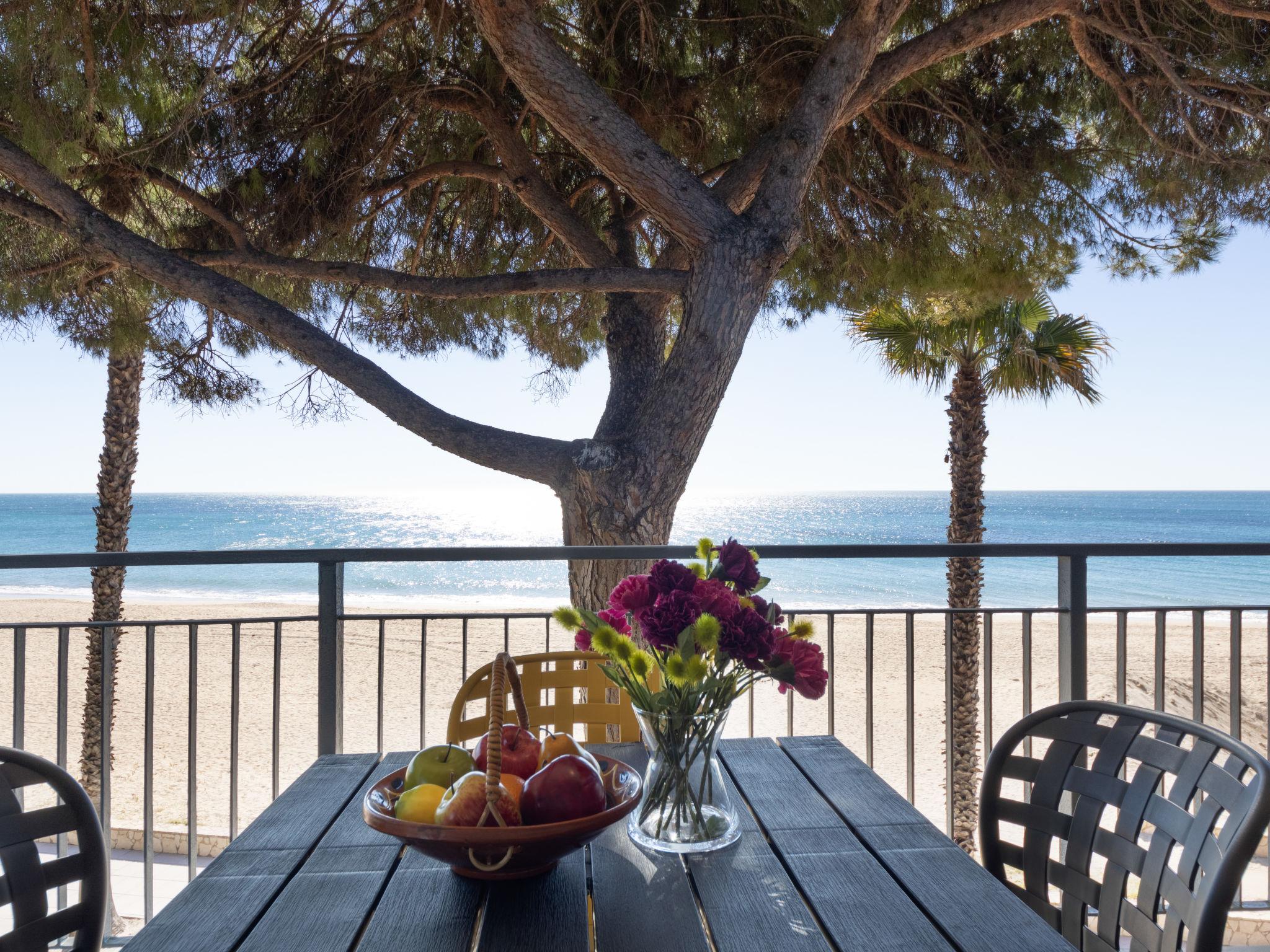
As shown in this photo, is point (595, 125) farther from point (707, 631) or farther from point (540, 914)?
point (540, 914)

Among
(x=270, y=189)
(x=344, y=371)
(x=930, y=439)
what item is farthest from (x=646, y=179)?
(x=930, y=439)

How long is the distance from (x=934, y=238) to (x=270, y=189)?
10.3 feet

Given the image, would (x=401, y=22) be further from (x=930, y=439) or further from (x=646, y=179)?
(x=930, y=439)

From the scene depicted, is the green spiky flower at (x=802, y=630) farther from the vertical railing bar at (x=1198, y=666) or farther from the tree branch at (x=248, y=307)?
the tree branch at (x=248, y=307)

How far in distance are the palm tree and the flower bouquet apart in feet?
21.0

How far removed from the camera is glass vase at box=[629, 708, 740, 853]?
1014 millimetres

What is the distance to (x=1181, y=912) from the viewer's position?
3.33 feet

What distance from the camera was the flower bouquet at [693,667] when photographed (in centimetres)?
99

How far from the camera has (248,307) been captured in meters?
3.16

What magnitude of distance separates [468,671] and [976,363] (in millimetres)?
5430

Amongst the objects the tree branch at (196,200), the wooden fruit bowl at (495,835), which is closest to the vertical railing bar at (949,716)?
the wooden fruit bowl at (495,835)

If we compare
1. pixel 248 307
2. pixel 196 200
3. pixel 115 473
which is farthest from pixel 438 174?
pixel 115 473

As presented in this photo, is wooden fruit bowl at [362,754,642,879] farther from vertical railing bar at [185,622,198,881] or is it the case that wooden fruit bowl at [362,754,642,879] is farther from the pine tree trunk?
the pine tree trunk

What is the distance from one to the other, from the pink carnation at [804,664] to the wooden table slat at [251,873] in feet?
2.04
